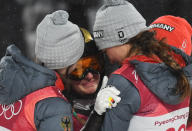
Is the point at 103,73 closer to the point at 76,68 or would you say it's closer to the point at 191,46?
the point at 76,68

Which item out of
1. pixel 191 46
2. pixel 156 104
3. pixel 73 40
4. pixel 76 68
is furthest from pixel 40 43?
pixel 191 46

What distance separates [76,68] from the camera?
1908mm

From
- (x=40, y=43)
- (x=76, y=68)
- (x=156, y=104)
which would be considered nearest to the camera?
(x=156, y=104)

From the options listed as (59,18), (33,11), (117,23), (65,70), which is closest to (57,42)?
(59,18)

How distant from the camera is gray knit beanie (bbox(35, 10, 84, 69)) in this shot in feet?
5.19

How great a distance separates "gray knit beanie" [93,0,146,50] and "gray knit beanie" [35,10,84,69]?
18cm

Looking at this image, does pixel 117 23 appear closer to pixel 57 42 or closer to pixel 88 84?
pixel 57 42

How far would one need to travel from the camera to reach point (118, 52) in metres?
1.71

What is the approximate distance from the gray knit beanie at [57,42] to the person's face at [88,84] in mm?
337

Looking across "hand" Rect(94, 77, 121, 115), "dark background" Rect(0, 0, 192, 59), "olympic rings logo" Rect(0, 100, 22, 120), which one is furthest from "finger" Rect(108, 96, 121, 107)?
"dark background" Rect(0, 0, 192, 59)

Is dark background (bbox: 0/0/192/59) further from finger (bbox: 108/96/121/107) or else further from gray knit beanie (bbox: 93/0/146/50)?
finger (bbox: 108/96/121/107)

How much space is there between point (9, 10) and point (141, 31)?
3.36 meters

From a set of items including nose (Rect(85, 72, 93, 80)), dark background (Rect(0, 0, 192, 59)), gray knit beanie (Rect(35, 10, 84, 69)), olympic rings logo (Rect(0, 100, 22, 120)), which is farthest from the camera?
dark background (Rect(0, 0, 192, 59))

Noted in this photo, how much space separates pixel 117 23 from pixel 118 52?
0.55 ft
